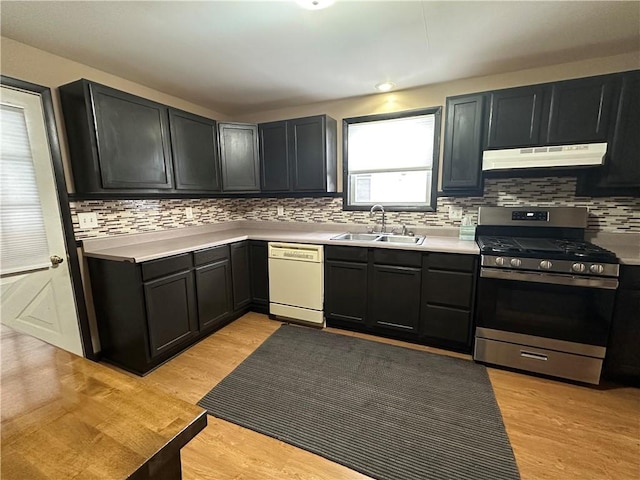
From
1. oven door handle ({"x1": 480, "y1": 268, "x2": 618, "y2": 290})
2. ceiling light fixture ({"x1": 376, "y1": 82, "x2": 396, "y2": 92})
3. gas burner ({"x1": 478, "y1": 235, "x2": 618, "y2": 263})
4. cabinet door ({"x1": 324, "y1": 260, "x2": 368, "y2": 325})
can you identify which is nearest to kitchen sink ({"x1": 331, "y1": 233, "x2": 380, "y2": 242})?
cabinet door ({"x1": 324, "y1": 260, "x2": 368, "y2": 325})

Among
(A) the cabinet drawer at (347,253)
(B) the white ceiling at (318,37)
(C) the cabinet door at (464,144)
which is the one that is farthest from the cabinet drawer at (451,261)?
(B) the white ceiling at (318,37)

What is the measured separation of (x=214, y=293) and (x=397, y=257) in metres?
1.75

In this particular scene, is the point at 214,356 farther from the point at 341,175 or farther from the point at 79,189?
the point at 341,175

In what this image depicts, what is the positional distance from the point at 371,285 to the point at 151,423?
224cm

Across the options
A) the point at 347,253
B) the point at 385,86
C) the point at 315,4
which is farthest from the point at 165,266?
the point at 385,86

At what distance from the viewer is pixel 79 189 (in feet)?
7.15

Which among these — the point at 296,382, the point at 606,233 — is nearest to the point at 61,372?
the point at 296,382

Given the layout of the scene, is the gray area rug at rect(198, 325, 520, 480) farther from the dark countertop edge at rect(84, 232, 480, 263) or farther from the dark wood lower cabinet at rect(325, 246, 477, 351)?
the dark countertop edge at rect(84, 232, 480, 263)

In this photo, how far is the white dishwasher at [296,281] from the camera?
2854 mm

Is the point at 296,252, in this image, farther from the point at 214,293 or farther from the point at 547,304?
the point at 547,304

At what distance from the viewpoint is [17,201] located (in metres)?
1.95

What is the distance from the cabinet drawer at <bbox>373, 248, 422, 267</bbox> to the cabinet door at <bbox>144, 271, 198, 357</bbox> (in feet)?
5.48

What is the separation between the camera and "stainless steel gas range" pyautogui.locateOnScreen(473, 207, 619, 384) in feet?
6.45

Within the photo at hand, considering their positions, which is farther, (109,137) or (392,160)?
(392,160)
